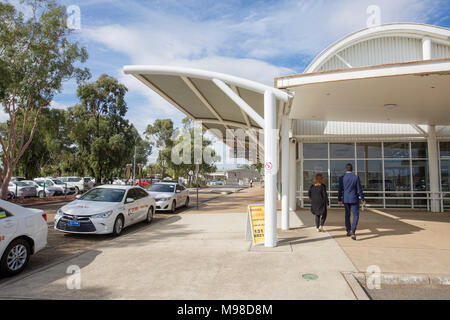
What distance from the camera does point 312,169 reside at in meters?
15.0

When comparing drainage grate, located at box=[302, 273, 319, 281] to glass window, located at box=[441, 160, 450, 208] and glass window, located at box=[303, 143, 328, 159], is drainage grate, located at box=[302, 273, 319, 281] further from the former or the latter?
glass window, located at box=[441, 160, 450, 208]

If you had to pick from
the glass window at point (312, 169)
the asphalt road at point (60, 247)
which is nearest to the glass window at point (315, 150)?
the glass window at point (312, 169)

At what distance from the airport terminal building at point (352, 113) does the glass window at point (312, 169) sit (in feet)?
0.16

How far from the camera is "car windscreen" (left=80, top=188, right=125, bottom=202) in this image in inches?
353

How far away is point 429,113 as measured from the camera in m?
10.8

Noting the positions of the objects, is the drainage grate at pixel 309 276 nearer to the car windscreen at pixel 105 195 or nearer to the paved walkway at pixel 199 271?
the paved walkway at pixel 199 271

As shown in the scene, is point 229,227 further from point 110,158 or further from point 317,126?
point 110,158

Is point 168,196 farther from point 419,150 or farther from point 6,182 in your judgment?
point 419,150

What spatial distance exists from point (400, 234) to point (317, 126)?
7209 mm

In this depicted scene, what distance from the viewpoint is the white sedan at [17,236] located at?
4.83 m

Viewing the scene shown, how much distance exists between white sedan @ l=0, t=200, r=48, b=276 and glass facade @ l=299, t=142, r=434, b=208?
A: 39.1 ft

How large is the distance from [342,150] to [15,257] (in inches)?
541

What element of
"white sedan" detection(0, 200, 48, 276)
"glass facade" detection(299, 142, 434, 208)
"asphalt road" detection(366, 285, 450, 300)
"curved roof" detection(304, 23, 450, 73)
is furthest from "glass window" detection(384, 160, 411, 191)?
"white sedan" detection(0, 200, 48, 276)
